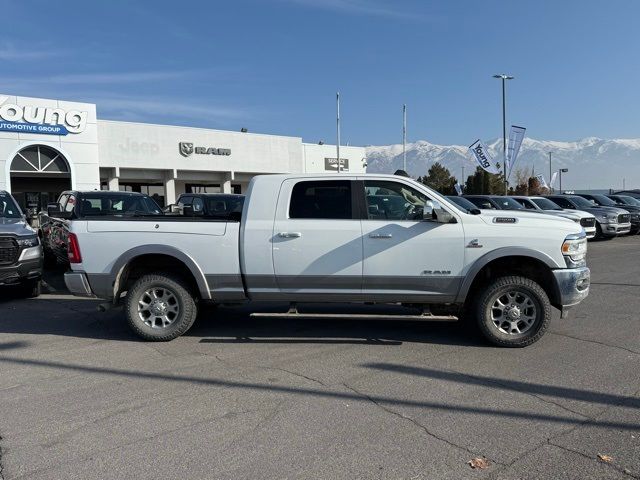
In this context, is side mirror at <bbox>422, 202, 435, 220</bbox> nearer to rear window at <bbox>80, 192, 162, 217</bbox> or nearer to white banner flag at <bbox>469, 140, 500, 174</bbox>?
rear window at <bbox>80, 192, 162, 217</bbox>

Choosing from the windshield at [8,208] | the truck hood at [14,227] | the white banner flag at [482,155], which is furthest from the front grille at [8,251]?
the white banner flag at [482,155]

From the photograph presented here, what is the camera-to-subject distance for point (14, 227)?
339 inches

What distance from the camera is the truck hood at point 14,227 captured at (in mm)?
8346

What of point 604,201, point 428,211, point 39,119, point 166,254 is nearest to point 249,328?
point 166,254

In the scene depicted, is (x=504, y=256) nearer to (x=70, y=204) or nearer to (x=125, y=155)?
(x=70, y=204)

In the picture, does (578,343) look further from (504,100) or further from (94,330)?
(504,100)

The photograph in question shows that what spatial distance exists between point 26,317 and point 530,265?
6.96 m

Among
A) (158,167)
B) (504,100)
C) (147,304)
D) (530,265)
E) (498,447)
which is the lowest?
(498,447)

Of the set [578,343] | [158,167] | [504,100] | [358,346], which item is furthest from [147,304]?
[504,100]

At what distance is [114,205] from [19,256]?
3.20 metres

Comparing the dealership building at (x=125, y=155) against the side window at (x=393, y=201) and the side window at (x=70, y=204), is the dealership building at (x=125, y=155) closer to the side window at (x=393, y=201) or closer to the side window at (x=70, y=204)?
the side window at (x=70, y=204)

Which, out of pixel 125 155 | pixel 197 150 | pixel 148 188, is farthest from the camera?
pixel 148 188

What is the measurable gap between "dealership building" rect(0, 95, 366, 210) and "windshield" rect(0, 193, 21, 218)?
52.2 ft

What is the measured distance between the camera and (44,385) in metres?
4.80
